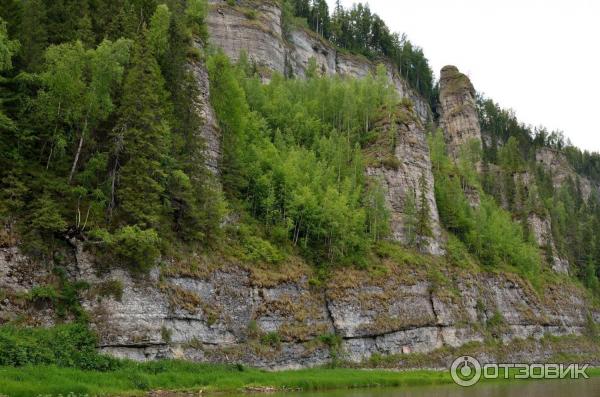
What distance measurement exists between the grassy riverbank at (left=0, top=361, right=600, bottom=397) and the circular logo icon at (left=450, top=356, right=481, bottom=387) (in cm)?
355

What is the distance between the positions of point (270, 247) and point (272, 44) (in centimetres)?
6093

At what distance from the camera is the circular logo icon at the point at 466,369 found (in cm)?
4959

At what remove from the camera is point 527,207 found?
103 metres

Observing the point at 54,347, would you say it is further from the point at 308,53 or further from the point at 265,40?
the point at 308,53

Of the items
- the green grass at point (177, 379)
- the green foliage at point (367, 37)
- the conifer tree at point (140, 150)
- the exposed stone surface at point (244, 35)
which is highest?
the green foliage at point (367, 37)

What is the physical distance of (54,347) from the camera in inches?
1120

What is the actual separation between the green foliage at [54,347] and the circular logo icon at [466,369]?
29.9 meters

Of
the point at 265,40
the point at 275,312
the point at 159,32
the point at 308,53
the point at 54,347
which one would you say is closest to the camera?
the point at 54,347

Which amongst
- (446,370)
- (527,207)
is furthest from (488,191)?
(446,370)

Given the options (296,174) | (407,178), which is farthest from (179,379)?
(407,178)

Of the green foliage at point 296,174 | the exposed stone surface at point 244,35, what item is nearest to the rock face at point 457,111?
the exposed stone surface at point 244,35

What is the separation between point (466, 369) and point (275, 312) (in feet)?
74.0

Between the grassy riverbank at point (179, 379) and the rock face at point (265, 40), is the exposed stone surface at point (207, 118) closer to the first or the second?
the grassy riverbank at point (179, 379)

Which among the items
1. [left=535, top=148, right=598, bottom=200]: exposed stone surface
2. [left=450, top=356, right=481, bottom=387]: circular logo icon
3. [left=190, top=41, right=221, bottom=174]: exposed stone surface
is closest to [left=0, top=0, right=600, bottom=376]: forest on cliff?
[left=190, top=41, right=221, bottom=174]: exposed stone surface
